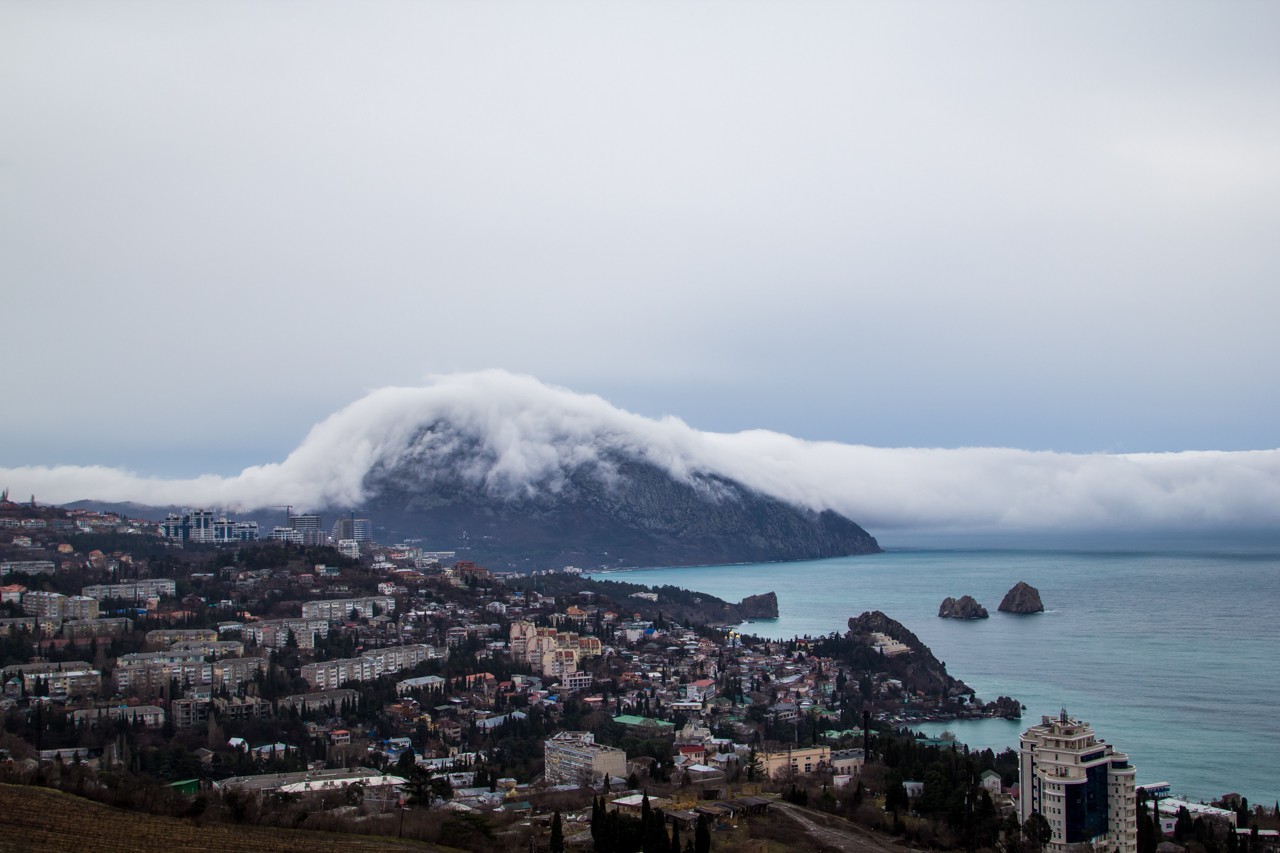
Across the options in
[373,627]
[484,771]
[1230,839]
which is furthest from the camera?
[373,627]

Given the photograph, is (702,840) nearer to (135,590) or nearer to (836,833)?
(836,833)

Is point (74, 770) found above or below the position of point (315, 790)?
above

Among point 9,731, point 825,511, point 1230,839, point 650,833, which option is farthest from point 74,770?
point 825,511

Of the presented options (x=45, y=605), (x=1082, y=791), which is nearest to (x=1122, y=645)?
(x=1082, y=791)

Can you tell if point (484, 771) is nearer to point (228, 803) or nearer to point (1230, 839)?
point (228, 803)

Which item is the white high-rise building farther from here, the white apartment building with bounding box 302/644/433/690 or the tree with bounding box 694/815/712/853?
the white apartment building with bounding box 302/644/433/690

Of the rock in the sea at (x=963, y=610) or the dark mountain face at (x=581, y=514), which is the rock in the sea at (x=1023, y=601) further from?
the dark mountain face at (x=581, y=514)

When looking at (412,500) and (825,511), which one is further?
(825,511)
